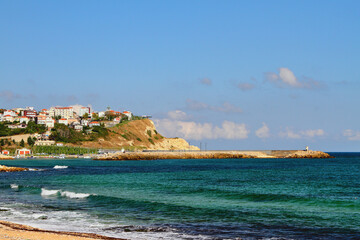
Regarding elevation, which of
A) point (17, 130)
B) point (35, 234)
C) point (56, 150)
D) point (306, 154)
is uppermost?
point (17, 130)

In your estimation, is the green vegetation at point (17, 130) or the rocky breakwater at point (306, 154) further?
the green vegetation at point (17, 130)

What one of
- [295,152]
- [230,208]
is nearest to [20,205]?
[230,208]

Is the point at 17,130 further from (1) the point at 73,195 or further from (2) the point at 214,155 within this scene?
(1) the point at 73,195

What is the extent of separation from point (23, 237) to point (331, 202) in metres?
25.0

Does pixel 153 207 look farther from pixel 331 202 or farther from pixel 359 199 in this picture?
pixel 359 199

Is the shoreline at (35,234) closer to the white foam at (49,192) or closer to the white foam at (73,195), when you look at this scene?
the white foam at (73,195)

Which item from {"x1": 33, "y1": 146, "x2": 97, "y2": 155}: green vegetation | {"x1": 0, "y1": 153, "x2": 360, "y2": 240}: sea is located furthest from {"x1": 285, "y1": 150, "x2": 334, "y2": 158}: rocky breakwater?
{"x1": 0, "y1": 153, "x2": 360, "y2": 240}: sea


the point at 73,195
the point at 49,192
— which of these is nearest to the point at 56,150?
the point at 49,192

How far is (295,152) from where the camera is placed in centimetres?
17212

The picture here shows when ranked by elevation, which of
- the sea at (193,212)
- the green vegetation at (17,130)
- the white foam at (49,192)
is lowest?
the white foam at (49,192)

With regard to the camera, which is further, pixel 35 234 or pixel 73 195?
pixel 73 195

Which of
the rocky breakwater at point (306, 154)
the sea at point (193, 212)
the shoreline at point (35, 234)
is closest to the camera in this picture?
the shoreline at point (35, 234)

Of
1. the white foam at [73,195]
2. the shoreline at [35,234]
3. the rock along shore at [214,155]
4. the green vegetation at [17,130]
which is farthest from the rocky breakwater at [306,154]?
the shoreline at [35,234]

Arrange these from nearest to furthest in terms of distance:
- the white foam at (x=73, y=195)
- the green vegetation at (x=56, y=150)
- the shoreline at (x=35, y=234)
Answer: the shoreline at (x=35, y=234)
the white foam at (x=73, y=195)
the green vegetation at (x=56, y=150)
